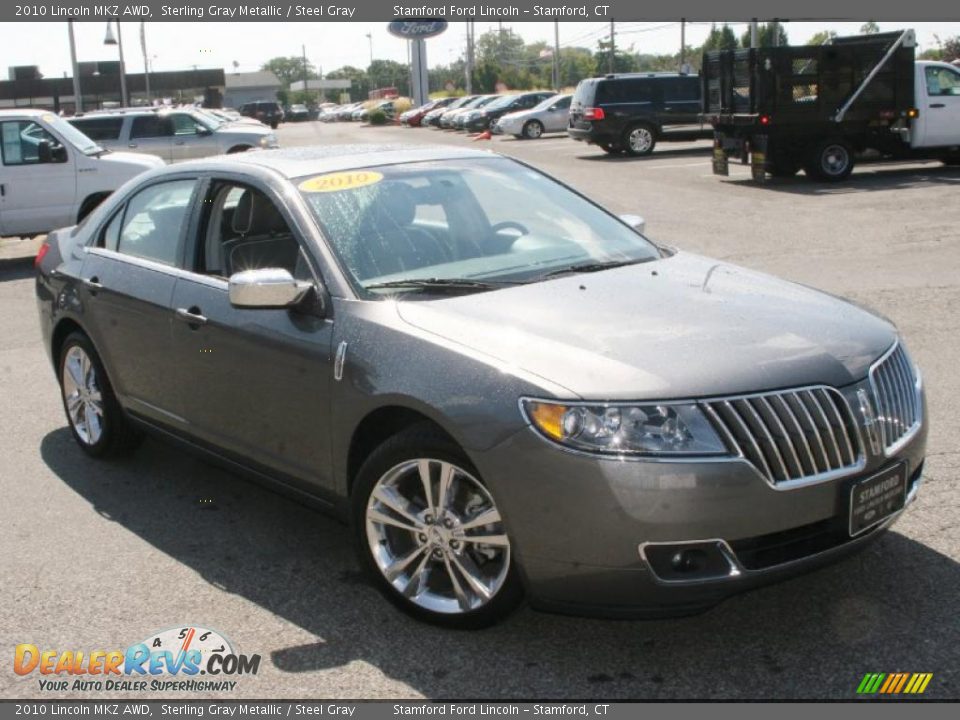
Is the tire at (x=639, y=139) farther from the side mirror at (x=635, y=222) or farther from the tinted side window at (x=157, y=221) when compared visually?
the tinted side window at (x=157, y=221)

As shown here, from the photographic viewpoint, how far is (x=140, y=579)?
4.66 metres

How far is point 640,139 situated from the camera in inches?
1159

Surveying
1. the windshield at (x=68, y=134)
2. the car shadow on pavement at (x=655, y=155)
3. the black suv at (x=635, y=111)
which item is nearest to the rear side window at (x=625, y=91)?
the black suv at (x=635, y=111)

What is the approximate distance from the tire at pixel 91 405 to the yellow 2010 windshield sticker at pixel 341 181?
1828 mm

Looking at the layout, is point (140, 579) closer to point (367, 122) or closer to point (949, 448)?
point (949, 448)

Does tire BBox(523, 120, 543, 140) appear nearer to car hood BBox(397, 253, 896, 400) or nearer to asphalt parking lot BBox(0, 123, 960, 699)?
asphalt parking lot BBox(0, 123, 960, 699)

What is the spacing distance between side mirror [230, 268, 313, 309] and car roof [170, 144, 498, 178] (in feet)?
2.47

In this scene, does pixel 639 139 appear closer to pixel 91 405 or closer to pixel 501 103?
pixel 501 103

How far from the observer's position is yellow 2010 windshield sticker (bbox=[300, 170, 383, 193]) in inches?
192

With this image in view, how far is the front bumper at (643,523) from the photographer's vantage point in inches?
135

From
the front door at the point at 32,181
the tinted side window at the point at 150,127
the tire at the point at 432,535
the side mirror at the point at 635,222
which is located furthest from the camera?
the tinted side window at the point at 150,127

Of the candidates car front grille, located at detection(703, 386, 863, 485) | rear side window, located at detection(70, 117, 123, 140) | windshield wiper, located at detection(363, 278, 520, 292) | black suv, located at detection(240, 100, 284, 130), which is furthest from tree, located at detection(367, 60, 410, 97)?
car front grille, located at detection(703, 386, 863, 485)

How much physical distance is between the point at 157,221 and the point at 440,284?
1.98m
